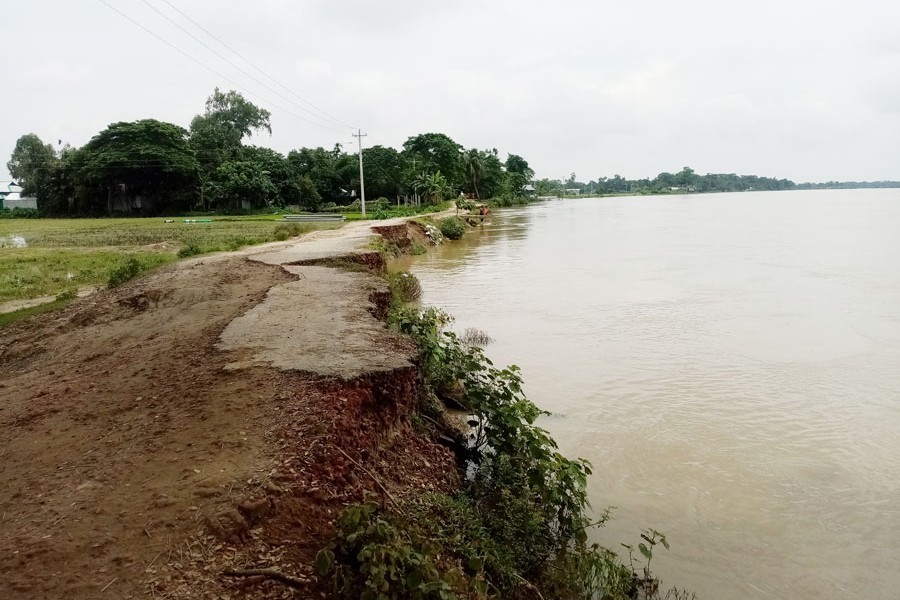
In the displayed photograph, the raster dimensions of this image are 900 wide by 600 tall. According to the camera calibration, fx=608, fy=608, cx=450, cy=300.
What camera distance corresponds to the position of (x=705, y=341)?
38.9 feet

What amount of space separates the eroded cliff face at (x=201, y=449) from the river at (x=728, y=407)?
7.74 ft

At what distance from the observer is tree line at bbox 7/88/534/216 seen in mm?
53719

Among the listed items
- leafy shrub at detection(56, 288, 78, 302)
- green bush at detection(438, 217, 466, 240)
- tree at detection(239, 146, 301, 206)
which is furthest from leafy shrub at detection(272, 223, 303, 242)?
tree at detection(239, 146, 301, 206)

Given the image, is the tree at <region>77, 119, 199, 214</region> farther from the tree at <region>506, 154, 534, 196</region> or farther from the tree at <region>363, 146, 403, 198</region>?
the tree at <region>506, 154, 534, 196</region>

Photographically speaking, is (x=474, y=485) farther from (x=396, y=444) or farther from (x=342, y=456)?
(x=342, y=456)

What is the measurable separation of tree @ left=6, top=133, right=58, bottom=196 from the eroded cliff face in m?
61.9

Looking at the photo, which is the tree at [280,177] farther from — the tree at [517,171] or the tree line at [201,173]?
the tree at [517,171]

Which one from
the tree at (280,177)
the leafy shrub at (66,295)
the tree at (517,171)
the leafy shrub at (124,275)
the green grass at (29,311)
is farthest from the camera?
the tree at (517,171)

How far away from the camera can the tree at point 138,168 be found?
52719 millimetres

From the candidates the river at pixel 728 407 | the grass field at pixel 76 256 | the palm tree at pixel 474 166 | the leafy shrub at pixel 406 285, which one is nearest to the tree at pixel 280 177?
the grass field at pixel 76 256

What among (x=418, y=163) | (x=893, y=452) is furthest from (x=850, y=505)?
(x=418, y=163)

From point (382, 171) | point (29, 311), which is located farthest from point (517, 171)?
point (29, 311)

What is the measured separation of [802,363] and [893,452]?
12.1 ft

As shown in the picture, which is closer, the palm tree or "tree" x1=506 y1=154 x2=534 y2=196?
the palm tree
